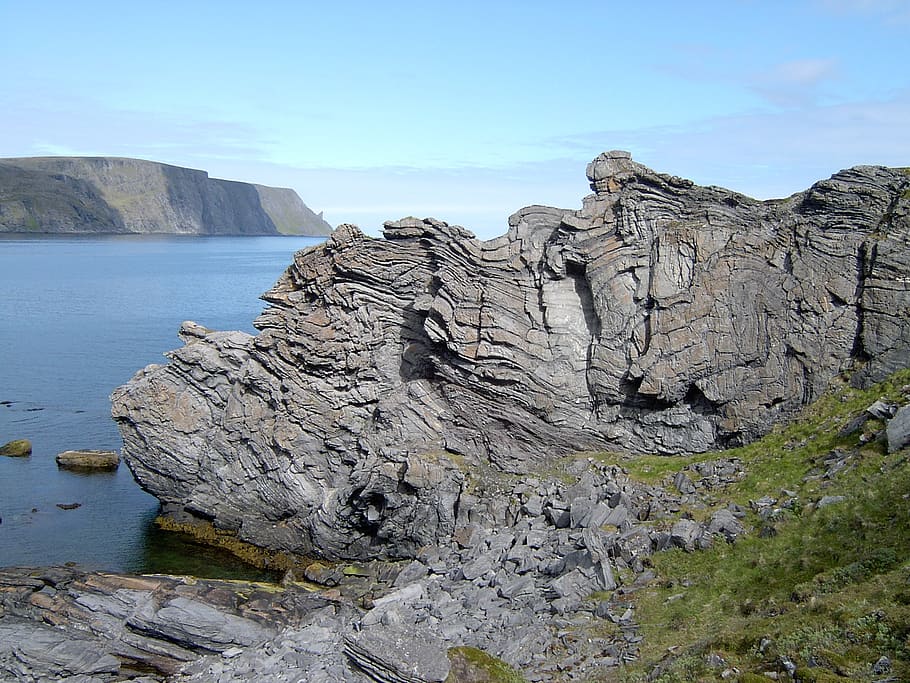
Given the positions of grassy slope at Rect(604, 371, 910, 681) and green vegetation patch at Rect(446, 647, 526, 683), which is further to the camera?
green vegetation patch at Rect(446, 647, 526, 683)

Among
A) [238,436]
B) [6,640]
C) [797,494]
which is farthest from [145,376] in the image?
[797,494]

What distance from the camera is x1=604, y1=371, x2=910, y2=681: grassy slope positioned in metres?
19.2

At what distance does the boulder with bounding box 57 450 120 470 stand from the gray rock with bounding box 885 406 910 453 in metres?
47.2

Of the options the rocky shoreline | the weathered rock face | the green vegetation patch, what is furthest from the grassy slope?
the weathered rock face

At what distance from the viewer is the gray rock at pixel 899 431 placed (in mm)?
31484

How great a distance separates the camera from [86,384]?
75.8 m

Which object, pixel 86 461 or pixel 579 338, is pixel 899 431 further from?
pixel 86 461

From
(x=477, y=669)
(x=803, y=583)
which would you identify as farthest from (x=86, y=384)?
(x=803, y=583)

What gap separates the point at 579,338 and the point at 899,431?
51.2ft

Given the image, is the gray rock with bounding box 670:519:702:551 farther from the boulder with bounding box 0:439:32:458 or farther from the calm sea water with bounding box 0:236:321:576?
the boulder with bounding box 0:439:32:458

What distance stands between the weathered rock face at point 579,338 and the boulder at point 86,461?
52.7 feet

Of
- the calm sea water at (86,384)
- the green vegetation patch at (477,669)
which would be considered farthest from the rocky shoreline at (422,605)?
the calm sea water at (86,384)

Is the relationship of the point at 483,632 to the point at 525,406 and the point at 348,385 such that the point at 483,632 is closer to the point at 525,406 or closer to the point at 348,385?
the point at 525,406

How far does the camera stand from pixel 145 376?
48719mm
